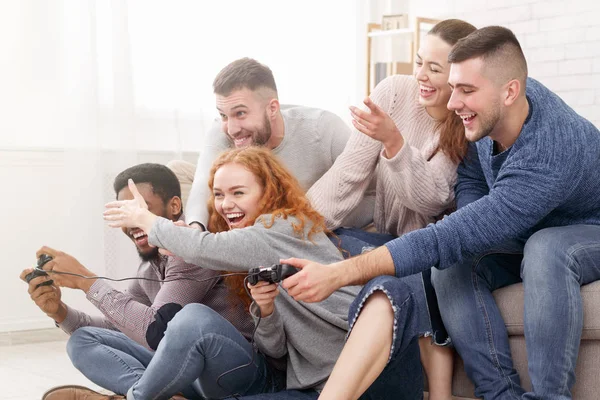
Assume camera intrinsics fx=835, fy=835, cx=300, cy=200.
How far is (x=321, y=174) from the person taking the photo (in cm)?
250

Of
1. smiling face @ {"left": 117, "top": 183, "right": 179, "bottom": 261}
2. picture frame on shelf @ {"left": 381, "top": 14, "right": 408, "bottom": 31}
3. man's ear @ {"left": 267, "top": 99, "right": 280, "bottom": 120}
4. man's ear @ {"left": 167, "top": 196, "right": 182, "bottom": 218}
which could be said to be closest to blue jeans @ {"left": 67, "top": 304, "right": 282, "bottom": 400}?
smiling face @ {"left": 117, "top": 183, "right": 179, "bottom": 261}

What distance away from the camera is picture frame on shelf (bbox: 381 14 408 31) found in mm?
4707

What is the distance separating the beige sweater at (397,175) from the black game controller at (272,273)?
0.49 m

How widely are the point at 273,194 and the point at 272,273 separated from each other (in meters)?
0.36

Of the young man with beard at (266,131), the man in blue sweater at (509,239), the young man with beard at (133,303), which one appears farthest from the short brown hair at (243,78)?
the man in blue sweater at (509,239)

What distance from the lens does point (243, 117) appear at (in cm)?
241

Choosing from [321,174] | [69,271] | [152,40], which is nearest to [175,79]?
[152,40]

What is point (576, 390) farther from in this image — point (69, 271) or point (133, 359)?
point (69, 271)

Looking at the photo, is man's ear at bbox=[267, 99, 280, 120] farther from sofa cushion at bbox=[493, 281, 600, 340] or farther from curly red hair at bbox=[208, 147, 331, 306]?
sofa cushion at bbox=[493, 281, 600, 340]

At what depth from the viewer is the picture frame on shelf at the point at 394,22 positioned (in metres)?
4.71

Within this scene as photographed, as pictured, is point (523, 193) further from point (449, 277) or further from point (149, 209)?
point (149, 209)

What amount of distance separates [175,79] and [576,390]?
2711 millimetres

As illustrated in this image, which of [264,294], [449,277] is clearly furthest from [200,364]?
[449,277]

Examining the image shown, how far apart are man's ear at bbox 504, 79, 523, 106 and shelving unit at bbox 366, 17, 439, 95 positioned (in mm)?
2672
